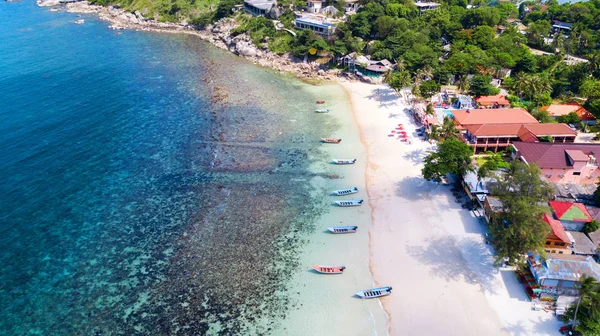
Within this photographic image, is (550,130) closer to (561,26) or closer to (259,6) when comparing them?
(561,26)

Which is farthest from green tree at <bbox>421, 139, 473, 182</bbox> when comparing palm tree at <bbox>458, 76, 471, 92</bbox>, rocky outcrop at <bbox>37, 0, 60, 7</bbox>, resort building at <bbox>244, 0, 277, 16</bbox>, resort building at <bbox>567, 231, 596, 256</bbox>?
rocky outcrop at <bbox>37, 0, 60, 7</bbox>

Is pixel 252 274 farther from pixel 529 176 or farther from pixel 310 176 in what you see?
pixel 529 176

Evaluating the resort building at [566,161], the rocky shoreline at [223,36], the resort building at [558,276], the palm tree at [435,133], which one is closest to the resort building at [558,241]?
the resort building at [558,276]

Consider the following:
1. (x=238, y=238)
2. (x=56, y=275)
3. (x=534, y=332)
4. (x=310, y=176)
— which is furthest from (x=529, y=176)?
(x=56, y=275)

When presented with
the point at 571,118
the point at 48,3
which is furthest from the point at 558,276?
the point at 48,3

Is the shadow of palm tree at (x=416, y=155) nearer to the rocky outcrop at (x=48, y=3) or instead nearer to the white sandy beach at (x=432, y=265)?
the white sandy beach at (x=432, y=265)
